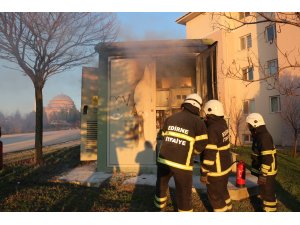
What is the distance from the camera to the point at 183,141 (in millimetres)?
3699

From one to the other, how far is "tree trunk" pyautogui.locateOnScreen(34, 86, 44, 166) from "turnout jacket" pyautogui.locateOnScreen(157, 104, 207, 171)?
20.0 ft

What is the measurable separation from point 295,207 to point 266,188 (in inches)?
32.5

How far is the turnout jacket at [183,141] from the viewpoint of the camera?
3684 millimetres

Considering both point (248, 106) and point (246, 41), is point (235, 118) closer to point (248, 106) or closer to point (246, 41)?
point (248, 106)

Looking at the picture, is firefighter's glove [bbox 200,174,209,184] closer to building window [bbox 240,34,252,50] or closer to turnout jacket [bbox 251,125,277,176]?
turnout jacket [bbox 251,125,277,176]

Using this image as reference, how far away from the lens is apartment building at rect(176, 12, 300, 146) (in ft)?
50.1

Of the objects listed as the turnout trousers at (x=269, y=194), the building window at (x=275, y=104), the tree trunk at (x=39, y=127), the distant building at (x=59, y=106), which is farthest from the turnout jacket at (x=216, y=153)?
the distant building at (x=59, y=106)

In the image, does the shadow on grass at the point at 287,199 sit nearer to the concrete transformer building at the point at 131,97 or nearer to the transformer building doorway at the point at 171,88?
the concrete transformer building at the point at 131,97

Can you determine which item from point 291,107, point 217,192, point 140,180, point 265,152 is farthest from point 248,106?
point 217,192

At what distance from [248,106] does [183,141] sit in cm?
1658

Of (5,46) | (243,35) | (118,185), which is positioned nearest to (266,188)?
(118,185)

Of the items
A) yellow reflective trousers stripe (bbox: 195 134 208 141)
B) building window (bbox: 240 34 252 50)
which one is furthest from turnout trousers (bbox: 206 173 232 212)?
building window (bbox: 240 34 252 50)

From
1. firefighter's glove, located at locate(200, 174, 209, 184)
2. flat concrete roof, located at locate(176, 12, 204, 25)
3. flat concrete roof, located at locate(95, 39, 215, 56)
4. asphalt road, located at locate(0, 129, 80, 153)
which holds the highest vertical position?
flat concrete roof, located at locate(176, 12, 204, 25)

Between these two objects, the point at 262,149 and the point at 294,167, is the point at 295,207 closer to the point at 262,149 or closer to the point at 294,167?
the point at 262,149
